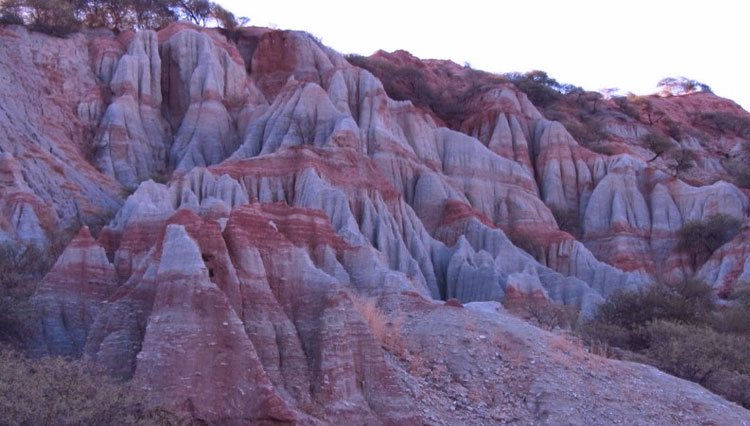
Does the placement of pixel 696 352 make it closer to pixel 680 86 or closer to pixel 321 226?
pixel 321 226

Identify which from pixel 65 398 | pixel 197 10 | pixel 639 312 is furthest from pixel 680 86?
pixel 65 398

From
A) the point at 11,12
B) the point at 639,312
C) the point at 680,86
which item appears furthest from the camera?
the point at 680,86

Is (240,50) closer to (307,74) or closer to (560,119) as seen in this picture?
(307,74)

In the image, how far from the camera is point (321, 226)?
80.9 ft

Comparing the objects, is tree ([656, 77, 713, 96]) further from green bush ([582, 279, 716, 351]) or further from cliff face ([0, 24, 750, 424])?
green bush ([582, 279, 716, 351])

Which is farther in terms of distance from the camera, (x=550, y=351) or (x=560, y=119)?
(x=560, y=119)

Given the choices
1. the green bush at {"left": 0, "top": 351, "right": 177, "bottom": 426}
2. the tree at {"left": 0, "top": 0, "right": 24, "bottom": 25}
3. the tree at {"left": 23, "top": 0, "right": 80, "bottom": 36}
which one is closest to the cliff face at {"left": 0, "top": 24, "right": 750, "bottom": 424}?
the green bush at {"left": 0, "top": 351, "right": 177, "bottom": 426}

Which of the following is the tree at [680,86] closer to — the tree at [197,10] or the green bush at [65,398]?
the tree at [197,10]

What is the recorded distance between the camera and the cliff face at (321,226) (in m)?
17.5

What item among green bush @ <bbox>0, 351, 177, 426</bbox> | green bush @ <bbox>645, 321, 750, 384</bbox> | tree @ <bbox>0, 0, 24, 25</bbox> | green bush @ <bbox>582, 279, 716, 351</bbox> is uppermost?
tree @ <bbox>0, 0, 24, 25</bbox>


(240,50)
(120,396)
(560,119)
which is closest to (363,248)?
(120,396)

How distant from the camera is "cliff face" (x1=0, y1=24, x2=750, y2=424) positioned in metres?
17.5

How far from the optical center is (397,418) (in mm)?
17438

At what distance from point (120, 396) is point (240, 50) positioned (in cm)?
5168
